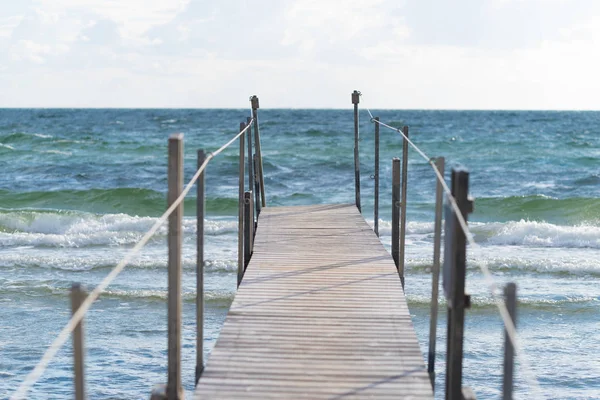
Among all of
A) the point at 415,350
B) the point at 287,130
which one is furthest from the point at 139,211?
the point at 287,130

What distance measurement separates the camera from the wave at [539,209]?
1955cm

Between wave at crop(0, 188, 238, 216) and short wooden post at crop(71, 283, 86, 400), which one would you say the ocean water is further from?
short wooden post at crop(71, 283, 86, 400)

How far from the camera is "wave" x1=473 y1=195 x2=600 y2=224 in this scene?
770 inches

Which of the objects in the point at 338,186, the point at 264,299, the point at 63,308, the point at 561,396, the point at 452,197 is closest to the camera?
the point at 452,197

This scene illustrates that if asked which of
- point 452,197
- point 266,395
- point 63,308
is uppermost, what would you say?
point 452,197

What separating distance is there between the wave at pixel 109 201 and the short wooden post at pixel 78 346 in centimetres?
1656

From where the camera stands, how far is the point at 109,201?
70.9 ft

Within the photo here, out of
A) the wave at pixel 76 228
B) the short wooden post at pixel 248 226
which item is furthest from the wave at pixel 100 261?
the short wooden post at pixel 248 226

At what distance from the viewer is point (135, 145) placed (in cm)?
3659

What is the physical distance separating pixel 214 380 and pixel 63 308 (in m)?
6.11

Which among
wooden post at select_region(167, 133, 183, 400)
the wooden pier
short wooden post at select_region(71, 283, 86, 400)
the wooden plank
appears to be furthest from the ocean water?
short wooden post at select_region(71, 283, 86, 400)

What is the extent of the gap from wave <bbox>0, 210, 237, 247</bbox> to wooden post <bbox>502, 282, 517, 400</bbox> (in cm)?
1274

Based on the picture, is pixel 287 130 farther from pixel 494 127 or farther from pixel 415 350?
pixel 415 350

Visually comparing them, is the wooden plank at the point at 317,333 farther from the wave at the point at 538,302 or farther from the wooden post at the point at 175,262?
the wave at the point at 538,302
